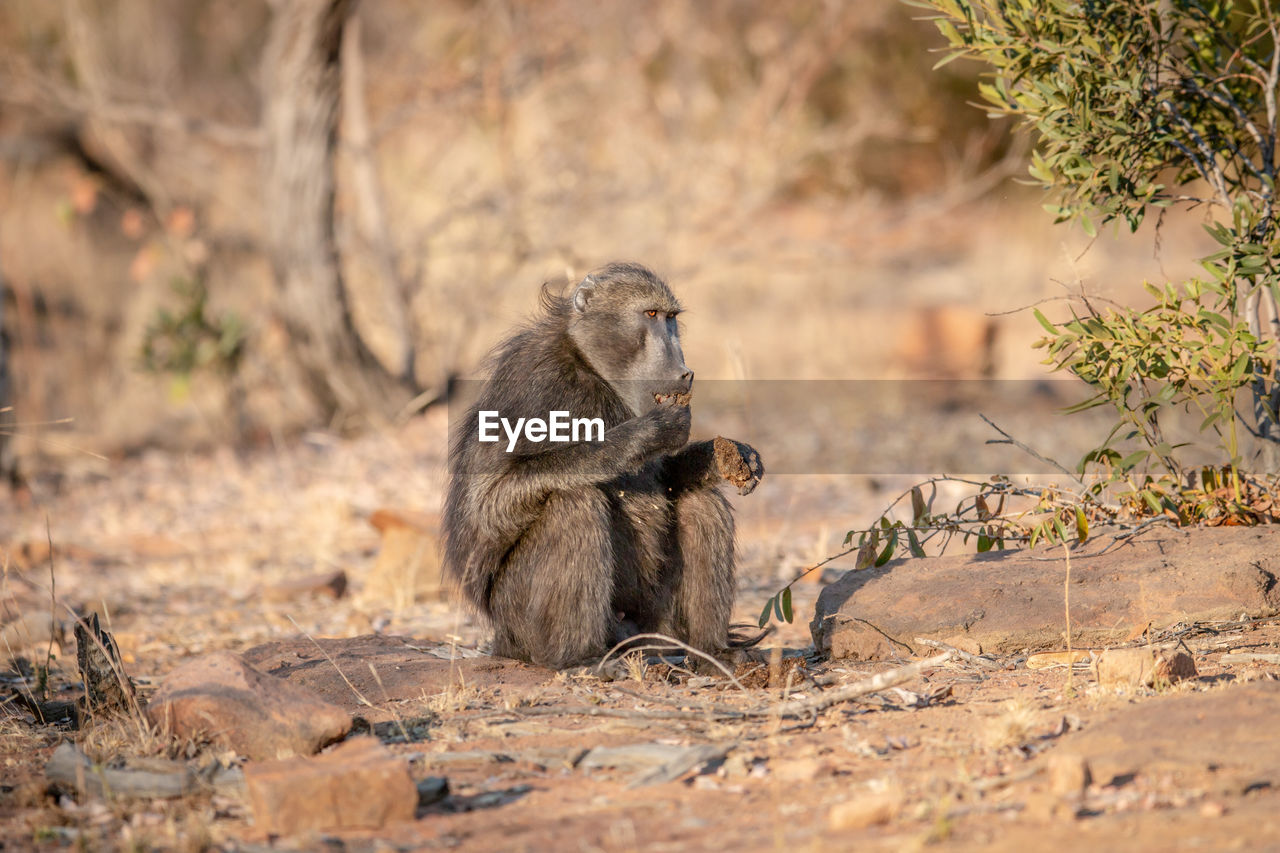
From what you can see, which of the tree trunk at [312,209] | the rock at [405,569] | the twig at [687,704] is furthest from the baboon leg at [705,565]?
the tree trunk at [312,209]

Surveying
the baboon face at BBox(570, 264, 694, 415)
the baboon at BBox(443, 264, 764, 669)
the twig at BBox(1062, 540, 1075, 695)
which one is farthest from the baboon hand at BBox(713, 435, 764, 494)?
the twig at BBox(1062, 540, 1075, 695)

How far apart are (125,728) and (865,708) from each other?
2.03 meters

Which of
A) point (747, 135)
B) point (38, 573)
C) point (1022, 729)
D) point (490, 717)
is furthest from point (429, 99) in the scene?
point (1022, 729)

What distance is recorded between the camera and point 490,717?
142 inches

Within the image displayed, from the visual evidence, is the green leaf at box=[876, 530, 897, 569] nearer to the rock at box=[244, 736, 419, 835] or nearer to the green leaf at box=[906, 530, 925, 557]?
the green leaf at box=[906, 530, 925, 557]

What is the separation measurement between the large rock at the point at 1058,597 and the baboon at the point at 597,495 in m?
0.49

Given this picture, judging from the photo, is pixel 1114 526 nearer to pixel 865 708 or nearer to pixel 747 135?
pixel 865 708

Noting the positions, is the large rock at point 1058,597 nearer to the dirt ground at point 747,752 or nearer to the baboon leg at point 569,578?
the dirt ground at point 747,752

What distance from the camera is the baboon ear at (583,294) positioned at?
4.43 m

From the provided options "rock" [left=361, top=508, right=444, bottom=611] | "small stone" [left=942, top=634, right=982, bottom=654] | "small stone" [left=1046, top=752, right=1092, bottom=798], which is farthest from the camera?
"rock" [left=361, top=508, right=444, bottom=611]

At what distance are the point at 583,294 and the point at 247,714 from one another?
186cm

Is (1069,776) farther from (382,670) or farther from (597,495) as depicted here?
(382,670)

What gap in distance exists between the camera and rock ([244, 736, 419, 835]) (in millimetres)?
2779

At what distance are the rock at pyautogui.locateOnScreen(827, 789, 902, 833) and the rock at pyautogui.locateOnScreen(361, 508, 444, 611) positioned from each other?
143 inches
